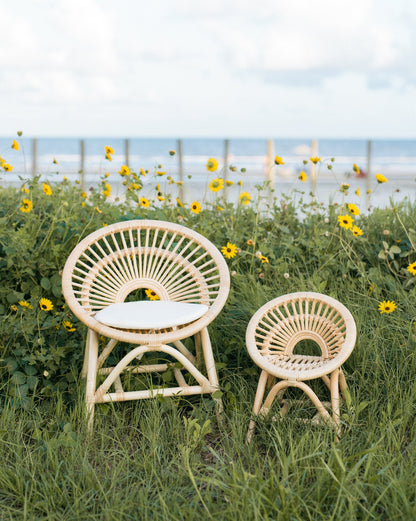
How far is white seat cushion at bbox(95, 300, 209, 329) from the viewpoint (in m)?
1.97

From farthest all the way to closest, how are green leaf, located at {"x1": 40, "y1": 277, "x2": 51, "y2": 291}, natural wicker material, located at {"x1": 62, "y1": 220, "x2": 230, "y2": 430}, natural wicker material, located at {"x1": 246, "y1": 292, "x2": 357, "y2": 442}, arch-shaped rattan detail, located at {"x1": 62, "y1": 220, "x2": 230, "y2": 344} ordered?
1. green leaf, located at {"x1": 40, "y1": 277, "x2": 51, "y2": 291}
2. arch-shaped rattan detail, located at {"x1": 62, "y1": 220, "x2": 230, "y2": 344}
3. natural wicker material, located at {"x1": 62, "y1": 220, "x2": 230, "y2": 430}
4. natural wicker material, located at {"x1": 246, "y1": 292, "x2": 357, "y2": 442}

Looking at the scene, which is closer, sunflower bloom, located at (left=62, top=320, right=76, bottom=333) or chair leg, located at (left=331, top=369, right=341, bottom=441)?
chair leg, located at (left=331, top=369, right=341, bottom=441)

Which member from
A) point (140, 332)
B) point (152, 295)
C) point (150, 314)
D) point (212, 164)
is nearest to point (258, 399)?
point (150, 314)

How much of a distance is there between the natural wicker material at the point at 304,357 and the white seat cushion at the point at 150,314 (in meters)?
0.23

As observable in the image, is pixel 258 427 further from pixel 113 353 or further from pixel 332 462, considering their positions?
pixel 113 353

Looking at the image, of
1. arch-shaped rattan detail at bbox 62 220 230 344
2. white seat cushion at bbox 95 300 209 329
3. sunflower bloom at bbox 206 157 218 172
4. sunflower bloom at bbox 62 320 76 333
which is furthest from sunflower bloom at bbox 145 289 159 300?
sunflower bloom at bbox 206 157 218 172

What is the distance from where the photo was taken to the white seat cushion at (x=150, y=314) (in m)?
1.97

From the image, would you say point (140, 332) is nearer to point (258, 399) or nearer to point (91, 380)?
point (91, 380)

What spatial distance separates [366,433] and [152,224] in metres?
1.17

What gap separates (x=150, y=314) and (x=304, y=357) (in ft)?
1.96

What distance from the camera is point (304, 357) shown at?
214cm

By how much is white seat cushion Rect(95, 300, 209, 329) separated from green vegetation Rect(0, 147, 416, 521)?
340 mm

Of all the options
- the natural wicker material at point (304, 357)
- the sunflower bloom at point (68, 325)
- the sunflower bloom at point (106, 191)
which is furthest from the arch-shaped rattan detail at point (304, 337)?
the sunflower bloom at point (106, 191)

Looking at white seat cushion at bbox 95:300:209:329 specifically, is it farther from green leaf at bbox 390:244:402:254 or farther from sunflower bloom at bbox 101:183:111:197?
green leaf at bbox 390:244:402:254
